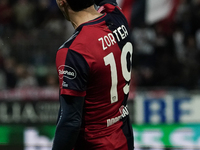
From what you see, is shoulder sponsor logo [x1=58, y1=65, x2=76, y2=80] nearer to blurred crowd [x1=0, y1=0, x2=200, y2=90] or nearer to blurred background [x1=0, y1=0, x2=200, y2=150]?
blurred background [x1=0, y1=0, x2=200, y2=150]

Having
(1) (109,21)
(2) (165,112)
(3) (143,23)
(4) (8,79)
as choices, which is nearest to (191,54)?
(3) (143,23)

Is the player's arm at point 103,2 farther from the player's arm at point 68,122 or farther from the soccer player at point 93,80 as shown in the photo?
the player's arm at point 68,122

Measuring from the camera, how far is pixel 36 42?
8.71m

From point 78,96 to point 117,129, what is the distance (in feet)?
1.25

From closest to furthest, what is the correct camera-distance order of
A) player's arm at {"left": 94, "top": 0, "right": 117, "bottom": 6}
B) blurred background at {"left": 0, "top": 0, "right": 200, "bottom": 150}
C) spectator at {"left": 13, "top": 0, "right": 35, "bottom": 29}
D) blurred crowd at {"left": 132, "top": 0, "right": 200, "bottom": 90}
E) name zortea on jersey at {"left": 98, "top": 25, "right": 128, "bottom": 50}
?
name zortea on jersey at {"left": 98, "top": 25, "right": 128, "bottom": 50} < player's arm at {"left": 94, "top": 0, "right": 117, "bottom": 6} < blurred background at {"left": 0, "top": 0, "right": 200, "bottom": 150} < blurred crowd at {"left": 132, "top": 0, "right": 200, "bottom": 90} < spectator at {"left": 13, "top": 0, "right": 35, "bottom": 29}

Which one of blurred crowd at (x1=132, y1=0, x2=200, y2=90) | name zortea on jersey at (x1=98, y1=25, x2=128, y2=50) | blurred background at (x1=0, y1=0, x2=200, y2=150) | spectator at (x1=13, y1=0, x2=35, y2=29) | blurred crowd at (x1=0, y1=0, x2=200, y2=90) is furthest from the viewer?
spectator at (x1=13, y1=0, x2=35, y2=29)

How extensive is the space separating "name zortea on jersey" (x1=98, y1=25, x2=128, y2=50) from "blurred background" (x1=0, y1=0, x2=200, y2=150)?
463 cm

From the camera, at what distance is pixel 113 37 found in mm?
2129

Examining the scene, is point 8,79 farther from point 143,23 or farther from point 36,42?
point 143,23

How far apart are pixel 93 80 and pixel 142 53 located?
716cm

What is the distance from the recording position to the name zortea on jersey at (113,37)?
2.05 metres

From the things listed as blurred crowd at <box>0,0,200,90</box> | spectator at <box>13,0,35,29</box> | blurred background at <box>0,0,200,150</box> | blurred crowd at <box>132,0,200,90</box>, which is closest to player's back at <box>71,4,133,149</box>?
blurred background at <box>0,0,200,150</box>

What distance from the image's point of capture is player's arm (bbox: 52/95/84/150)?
6.35 feet

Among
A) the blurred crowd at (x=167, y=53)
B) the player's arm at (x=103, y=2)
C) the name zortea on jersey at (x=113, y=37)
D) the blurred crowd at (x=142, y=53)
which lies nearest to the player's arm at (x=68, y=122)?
the name zortea on jersey at (x=113, y=37)
